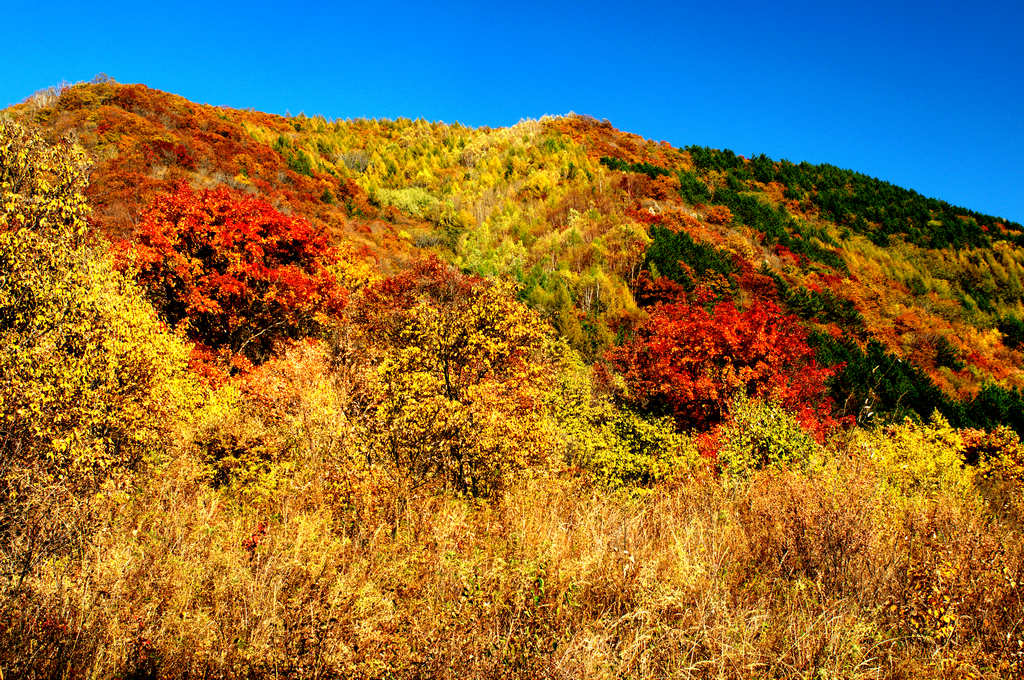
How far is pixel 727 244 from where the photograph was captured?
111 feet

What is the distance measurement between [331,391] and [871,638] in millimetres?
10977

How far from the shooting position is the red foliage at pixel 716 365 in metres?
15.5

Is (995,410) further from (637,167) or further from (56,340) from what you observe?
(637,167)

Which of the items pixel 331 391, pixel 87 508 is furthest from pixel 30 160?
pixel 331 391

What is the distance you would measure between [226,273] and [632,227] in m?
23.7

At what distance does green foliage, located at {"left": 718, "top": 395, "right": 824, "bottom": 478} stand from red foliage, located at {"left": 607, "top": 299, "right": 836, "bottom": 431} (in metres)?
3.24

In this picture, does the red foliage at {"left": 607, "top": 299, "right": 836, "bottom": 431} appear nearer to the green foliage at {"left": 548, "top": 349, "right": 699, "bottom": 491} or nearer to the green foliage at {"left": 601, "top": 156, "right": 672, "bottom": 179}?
the green foliage at {"left": 548, "top": 349, "right": 699, "bottom": 491}

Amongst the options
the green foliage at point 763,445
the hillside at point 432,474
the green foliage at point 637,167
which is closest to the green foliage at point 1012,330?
the hillside at point 432,474

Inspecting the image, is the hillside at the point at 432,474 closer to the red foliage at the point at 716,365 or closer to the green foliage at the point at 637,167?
the red foliage at the point at 716,365

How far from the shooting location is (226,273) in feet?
54.4

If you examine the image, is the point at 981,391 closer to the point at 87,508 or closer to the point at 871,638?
the point at 871,638

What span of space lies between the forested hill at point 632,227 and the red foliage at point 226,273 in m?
3.99

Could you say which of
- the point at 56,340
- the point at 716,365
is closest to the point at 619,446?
the point at 716,365

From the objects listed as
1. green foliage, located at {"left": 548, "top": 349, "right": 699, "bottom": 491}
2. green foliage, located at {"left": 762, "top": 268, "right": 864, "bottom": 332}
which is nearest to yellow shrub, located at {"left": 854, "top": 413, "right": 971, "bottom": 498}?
green foliage, located at {"left": 548, "top": 349, "right": 699, "bottom": 491}
